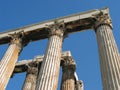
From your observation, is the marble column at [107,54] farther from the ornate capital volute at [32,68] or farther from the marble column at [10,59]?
the ornate capital volute at [32,68]

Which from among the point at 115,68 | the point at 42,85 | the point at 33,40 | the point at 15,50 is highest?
the point at 33,40

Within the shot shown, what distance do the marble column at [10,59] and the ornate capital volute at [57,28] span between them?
3266 millimetres

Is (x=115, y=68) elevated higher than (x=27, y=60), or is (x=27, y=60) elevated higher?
(x=27, y=60)

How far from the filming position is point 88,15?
18984 mm

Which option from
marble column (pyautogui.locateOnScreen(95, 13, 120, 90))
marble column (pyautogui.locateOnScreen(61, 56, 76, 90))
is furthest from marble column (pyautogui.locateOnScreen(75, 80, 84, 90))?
marble column (pyautogui.locateOnScreen(95, 13, 120, 90))

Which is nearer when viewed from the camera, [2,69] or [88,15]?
[2,69]

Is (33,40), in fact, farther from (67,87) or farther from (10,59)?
(67,87)

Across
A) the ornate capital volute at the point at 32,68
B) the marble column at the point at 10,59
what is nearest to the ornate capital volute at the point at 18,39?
the marble column at the point at 10,59

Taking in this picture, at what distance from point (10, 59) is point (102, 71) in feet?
27.8

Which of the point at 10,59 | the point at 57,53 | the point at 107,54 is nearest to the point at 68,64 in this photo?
the point at 57,53

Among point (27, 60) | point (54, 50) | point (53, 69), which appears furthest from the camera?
point (27, 60)

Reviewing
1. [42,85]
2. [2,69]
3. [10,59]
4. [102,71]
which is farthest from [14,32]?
[102,71]

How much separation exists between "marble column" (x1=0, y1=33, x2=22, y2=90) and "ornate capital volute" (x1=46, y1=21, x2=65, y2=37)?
129 inches

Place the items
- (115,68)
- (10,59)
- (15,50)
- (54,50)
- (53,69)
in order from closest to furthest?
1. (115,68)
2. (53,69)
3. (54,50)
4. (10,59)
5. (15,50)
